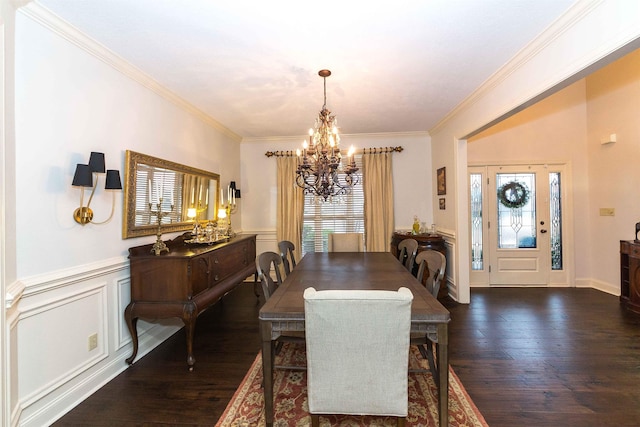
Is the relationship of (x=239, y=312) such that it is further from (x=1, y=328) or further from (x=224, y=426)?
(x=1, y=328)

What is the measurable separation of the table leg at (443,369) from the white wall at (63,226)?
2.36m

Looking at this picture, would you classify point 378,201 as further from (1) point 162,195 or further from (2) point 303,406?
(2) point 303,406

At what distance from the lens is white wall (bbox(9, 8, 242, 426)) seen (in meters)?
1.70

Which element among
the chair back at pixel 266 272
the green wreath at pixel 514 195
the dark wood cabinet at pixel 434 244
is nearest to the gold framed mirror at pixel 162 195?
the chair back at pixel 266 272

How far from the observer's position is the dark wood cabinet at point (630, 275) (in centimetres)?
345

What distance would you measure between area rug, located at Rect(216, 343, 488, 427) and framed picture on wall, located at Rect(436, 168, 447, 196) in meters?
2.83

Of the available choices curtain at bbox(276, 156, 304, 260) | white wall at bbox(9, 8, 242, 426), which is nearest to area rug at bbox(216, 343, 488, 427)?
white wall at bbox(9, 8, 242, 426)

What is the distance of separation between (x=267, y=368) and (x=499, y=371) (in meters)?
1.97

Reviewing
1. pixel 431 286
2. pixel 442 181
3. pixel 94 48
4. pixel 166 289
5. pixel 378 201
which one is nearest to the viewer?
pixel 94 48

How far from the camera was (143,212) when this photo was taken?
2.67m

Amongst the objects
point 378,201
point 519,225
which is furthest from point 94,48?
point 519,225

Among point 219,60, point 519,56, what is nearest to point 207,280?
point 219,60

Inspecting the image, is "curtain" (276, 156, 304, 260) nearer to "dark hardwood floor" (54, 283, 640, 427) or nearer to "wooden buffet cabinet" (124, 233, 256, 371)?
"dark hardwood floor" (54, 283, 640, 427)

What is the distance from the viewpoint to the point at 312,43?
2191mm
